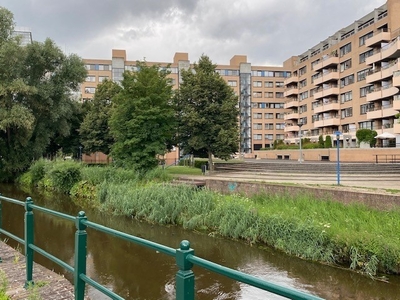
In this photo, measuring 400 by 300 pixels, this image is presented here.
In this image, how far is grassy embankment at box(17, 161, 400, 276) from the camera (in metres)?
8.25

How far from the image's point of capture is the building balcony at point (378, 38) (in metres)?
38.8

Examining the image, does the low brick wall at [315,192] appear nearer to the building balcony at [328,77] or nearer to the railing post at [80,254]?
the railing post at [80,254]

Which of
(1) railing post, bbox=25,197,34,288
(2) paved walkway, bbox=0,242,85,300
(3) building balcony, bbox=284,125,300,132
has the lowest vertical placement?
(2) paved walkway, bbox=0,242,85,300

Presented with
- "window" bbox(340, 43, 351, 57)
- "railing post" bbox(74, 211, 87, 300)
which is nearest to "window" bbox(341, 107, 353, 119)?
"window" bbox(340, 43, 351, 57)

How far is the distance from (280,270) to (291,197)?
17.9 feet

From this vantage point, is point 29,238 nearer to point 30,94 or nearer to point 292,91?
point 30,94

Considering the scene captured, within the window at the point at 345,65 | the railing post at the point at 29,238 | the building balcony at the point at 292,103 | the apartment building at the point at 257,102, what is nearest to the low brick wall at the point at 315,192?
the railing post at the point at 29,238

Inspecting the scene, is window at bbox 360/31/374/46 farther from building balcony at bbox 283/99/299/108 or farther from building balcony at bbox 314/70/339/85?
building balcony at bbox 283/99/299/108

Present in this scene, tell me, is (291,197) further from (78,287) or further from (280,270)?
(78,287)

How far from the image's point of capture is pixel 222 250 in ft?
33.3

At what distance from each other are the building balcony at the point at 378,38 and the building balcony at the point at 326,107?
999 cm

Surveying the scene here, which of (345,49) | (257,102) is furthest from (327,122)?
(257,102)

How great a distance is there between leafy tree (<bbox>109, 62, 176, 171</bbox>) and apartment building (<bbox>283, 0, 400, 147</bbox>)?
1824cm

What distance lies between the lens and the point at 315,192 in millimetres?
13336
